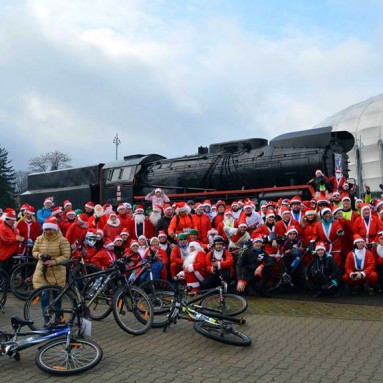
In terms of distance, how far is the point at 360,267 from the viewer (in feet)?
29.6

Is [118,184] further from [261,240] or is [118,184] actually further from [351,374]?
[351,374]

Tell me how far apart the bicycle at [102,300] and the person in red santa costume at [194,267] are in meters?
2.29

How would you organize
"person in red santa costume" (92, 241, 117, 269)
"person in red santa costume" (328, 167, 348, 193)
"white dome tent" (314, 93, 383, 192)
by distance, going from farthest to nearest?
1. "white dome tent" (314, 93, 383, 192)
2. "person in red santa costume" (328, 167, 348, 193)
3. "person in red santa costume" (92, 241, 117, 269)

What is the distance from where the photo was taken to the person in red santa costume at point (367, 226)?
9.59m

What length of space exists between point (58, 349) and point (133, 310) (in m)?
1.74

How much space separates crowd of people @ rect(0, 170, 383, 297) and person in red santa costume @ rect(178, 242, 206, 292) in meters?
0.02

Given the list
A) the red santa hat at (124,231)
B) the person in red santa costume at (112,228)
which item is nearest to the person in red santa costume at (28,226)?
the person in red santa costume at (112,228)

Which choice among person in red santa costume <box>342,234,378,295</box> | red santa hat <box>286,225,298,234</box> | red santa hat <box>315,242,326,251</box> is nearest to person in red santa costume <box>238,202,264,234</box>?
red santa hat <box>286,225,298,234</box>

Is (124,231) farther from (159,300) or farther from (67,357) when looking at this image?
(67,357)

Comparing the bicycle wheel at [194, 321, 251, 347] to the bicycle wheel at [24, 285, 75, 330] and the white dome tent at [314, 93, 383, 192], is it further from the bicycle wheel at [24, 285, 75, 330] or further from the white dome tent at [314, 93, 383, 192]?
the white dome tent at [314, 93, 383, 192]

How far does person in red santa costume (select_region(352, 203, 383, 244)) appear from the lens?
31.4 ft

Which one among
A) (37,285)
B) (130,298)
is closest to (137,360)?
(130,298)

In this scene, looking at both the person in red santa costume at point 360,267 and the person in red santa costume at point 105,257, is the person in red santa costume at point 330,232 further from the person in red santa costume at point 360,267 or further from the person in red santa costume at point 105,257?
the person in red santa costume at point 105,257

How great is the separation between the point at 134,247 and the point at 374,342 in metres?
4.92
